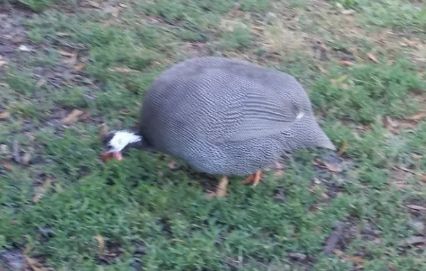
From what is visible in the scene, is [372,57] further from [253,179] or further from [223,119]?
[223,119]

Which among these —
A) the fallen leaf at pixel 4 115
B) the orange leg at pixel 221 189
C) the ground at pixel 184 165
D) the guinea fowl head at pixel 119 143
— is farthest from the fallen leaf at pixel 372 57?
the fallen leaf at pixel 4 115

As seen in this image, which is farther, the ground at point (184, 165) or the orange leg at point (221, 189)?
the orange leg at point (221, 189)

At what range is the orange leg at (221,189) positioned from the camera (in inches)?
177

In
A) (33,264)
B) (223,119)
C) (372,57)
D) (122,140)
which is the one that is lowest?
(33,264)

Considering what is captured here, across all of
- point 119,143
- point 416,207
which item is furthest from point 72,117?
point 416,207

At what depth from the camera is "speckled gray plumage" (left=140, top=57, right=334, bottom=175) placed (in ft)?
14.1

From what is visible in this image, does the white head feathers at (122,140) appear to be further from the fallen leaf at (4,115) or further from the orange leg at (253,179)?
the fallen leaf at (4,115)

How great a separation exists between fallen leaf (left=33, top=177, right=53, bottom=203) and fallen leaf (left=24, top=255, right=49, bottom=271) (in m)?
0.38

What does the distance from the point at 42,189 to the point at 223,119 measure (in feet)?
3.16

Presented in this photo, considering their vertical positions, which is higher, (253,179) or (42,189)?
(253,179)

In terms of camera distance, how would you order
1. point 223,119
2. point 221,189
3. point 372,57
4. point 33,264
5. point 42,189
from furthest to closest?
point 372,57
point 221,189
point 42,189
point 223,119
point 33,264

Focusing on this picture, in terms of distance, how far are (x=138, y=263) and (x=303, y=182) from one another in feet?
3.43

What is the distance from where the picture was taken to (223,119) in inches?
169

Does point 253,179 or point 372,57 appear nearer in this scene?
→ point 253,179
